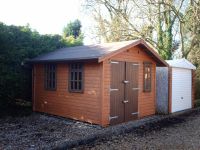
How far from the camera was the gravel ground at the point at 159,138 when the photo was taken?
740 cm

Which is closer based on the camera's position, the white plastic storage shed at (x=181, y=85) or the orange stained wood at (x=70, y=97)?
the orange stained wood at (x=70, y=97)

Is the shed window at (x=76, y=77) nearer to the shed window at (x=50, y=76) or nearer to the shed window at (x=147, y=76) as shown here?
the shed window at (x=50, y=76)

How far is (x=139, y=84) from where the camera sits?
11.5 metres

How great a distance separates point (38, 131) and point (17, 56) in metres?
4.73

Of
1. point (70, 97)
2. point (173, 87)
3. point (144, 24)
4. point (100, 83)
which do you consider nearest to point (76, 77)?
point (70, 97)

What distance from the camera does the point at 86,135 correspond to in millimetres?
8289

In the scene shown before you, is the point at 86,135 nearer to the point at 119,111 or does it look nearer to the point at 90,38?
the point at 119,111

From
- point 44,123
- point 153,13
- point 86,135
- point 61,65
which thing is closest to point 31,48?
point 61,65

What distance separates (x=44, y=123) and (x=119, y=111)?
9.55 ft

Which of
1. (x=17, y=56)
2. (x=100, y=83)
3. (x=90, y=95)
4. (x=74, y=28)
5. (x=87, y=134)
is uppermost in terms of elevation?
(x=74, y=28)

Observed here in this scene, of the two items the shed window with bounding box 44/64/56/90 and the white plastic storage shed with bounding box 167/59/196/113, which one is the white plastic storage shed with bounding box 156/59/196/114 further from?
the shed window with bounding box 44/64/56/90

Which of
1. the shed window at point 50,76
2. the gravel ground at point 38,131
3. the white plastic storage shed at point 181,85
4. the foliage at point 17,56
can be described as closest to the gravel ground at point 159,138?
the gravel ground at point 38,131

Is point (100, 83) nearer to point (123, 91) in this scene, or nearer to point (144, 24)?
point (123, 91)

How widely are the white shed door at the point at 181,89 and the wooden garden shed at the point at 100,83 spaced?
131 cm
